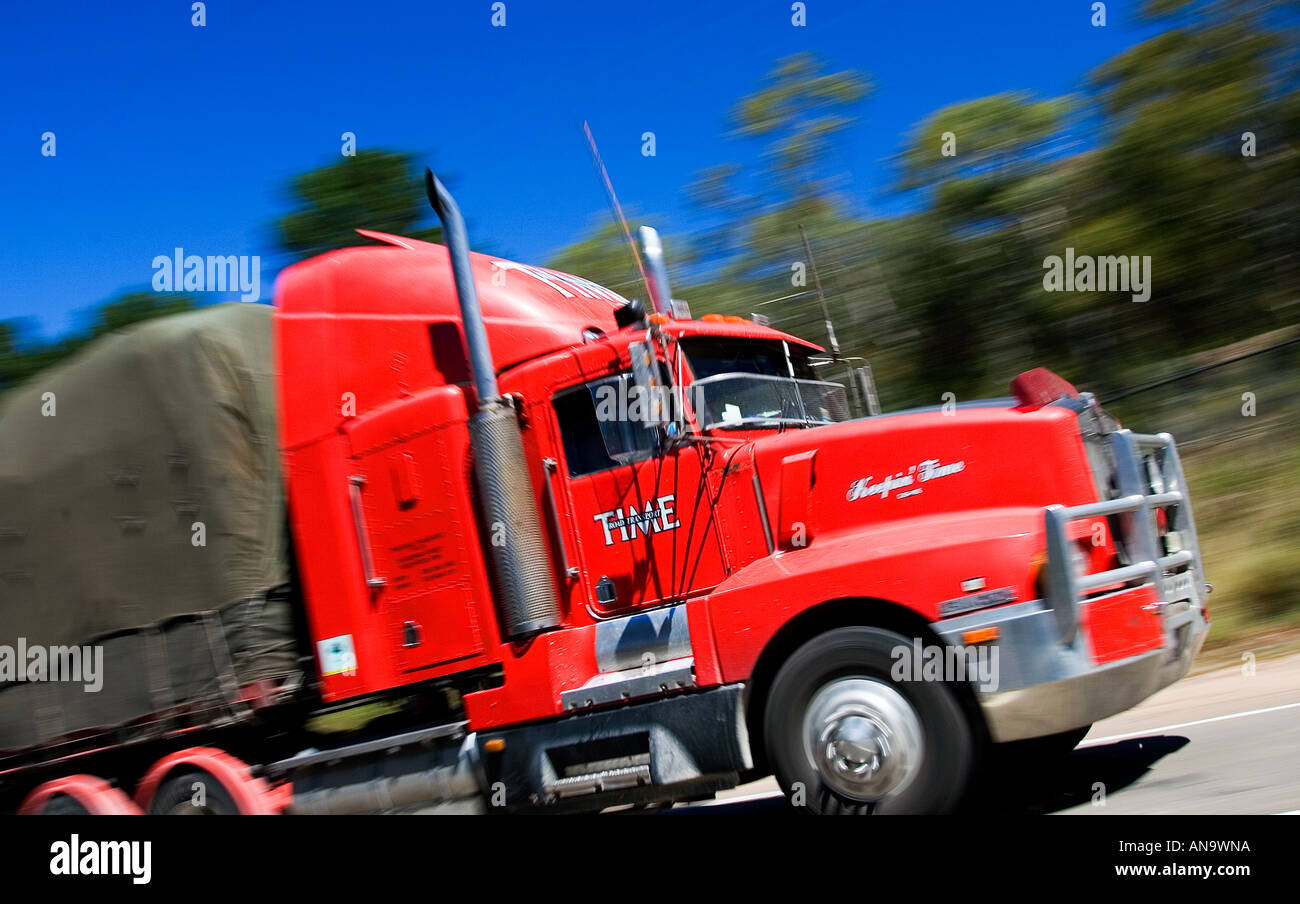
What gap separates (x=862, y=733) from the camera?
5.63 meters

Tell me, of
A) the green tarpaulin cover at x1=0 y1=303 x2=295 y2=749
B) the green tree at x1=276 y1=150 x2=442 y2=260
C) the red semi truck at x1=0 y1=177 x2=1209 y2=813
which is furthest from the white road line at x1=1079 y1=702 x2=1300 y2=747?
the green tree at x1=276 y1=150 x2=442 y2=260

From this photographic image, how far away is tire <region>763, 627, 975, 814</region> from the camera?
5.51 m

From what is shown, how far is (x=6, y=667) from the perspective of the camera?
7.82m

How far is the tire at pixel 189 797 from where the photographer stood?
7.57 meters

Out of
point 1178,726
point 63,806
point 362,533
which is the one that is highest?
point 362,533

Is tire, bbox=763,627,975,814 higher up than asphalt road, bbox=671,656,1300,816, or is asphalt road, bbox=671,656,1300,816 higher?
tire, bbox=763,627,975,814

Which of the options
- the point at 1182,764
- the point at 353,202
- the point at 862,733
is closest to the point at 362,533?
the point at 862,733

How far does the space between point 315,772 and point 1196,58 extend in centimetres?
1548

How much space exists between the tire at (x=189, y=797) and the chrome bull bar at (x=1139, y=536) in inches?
205

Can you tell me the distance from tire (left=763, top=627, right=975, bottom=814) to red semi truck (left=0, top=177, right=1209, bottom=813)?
0.05 feet

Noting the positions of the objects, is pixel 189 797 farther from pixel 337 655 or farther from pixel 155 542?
pixel 155 542

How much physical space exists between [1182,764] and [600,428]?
3834mm

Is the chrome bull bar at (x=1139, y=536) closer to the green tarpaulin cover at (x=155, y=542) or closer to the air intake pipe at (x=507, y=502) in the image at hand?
the air intake pipe at (x=507, y=502)

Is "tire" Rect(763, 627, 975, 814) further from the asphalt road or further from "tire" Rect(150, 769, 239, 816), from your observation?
"tire" Rect(150, 769, 239, 816)
